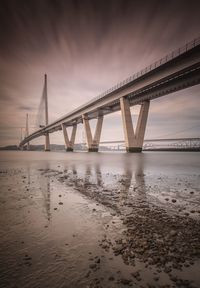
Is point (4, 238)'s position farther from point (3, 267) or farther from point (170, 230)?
point (170, 230)

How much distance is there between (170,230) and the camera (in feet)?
11.8

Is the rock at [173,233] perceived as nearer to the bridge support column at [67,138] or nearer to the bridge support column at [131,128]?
the bridge support column at [131,128]

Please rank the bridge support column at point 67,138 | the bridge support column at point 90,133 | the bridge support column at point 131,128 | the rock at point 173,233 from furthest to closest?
the bridge support column at point 67,138, the bridge support column at point 90,133, the bridge support column at point 131,128, the rock at point 173,233

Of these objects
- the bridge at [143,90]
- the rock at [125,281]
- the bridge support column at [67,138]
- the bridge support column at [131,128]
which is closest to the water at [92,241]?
the rock at [125,281]

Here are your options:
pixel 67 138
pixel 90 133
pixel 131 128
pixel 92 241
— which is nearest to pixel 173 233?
pixel 92 241

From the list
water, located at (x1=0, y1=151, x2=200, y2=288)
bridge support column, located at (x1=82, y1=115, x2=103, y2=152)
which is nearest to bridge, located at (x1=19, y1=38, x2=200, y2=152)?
bridge support column, located at (x1=82, y1=115, x2=103, y2=152)

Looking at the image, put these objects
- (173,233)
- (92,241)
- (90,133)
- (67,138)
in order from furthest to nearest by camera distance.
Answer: (67,138) → (90,133) → (173,233) → (92,241)

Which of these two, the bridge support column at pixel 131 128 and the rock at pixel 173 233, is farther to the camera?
the bridge support column at pixel 131 128

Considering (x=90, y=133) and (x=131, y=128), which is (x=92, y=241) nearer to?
(x=131, y=128)

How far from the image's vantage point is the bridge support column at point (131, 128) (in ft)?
143

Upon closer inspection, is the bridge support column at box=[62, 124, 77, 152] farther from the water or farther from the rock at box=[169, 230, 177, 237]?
the rock at box=[169, 230, 177, 237]

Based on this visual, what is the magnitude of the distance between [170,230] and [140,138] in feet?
141

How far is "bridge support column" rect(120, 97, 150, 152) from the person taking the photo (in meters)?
43.7

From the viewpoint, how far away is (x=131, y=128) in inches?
1736
